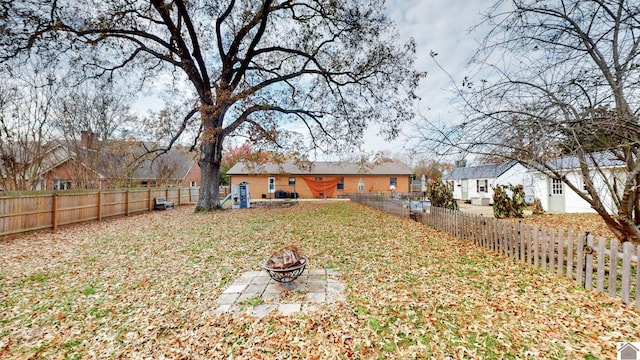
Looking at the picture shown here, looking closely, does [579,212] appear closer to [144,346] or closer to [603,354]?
[603,354]

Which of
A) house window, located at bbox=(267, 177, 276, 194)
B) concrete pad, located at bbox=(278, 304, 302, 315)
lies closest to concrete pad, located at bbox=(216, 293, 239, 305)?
concrete pad, located at bbox=(278, 304, 302, 315)

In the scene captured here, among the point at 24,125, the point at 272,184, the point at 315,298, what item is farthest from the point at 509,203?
the point at 24,125

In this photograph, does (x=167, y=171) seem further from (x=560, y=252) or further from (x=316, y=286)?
(x=560, y=252)

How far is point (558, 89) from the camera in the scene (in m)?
3.71

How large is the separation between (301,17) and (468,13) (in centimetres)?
1002

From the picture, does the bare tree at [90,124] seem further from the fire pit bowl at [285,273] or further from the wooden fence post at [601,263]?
the wooden fence post at [601,263]

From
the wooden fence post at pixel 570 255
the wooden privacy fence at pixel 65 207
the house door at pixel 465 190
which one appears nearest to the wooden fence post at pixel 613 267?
the wooden fence post at pixel 570 255

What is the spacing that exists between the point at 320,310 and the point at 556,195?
54.3 ft

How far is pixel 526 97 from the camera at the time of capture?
12.6 ft

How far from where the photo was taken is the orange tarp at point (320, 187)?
84.6ft

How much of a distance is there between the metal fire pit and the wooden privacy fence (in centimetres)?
926

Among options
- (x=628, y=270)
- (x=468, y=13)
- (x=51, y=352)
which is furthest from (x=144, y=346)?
A: (x=468, y=13)

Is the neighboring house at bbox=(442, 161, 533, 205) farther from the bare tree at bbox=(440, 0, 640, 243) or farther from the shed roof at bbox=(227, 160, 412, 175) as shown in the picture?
the bare tree at bbox=(440, 0, 640, 243)

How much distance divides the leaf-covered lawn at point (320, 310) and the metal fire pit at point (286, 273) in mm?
662
